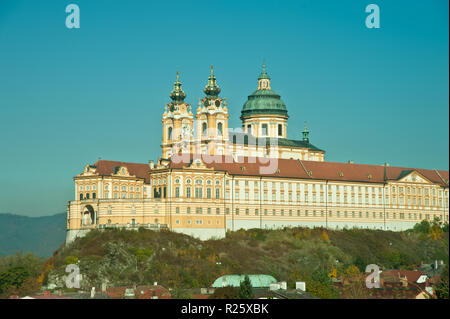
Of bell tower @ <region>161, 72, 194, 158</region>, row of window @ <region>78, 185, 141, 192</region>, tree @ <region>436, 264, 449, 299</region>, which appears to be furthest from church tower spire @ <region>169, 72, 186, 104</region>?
tree @ <region>436, 264, 449, 299</region>

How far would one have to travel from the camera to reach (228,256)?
116 meters

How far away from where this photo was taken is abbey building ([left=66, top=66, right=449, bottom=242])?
399 feet

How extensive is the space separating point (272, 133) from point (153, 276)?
163ft

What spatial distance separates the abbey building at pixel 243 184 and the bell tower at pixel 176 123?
15cm

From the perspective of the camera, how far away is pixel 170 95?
14750 cm

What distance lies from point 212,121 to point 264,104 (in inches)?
581

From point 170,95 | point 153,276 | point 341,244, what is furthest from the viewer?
point 170,95

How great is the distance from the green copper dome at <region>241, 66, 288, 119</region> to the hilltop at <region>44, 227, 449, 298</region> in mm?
27595

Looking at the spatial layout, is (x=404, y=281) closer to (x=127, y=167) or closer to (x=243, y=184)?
(x=243, y=184)

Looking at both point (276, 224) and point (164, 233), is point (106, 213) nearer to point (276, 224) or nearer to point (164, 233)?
point (164, 233)

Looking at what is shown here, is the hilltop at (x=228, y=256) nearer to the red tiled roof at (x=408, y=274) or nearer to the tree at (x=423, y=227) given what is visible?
the tree at (x=423, y=227)

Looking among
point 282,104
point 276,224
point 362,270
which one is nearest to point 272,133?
point 282,104

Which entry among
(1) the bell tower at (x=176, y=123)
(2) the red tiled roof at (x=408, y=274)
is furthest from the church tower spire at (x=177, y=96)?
(2) the red tiled roof at (x=408, y=274)

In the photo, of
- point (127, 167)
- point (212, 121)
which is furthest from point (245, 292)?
point (212, 121)
